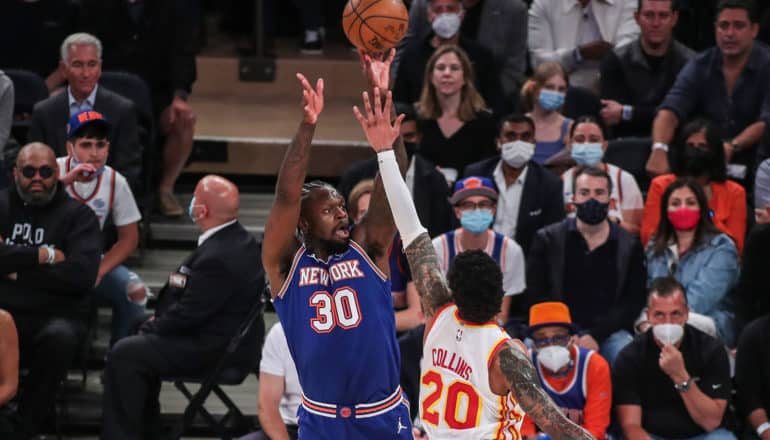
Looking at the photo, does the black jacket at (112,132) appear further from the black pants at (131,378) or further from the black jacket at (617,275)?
the black jacket at (617,275)

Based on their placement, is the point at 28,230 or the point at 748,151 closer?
the point at 28,230

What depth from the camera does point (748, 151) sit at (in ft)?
30.9

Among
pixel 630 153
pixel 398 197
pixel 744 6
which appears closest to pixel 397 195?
pixel 398 197

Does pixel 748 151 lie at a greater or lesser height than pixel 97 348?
greater

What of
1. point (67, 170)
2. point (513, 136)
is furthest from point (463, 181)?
point (67, 170)

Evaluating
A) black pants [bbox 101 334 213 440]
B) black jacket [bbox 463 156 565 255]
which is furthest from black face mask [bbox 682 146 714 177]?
black pants [bbox 101 334 213 440]

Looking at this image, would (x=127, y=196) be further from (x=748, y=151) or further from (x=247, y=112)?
(x=748, y=151)

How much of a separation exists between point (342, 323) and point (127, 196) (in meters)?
3.59

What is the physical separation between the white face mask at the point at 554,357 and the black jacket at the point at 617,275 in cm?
66

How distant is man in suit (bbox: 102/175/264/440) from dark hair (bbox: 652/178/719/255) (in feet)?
8.06

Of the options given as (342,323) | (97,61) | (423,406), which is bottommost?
(423,406)

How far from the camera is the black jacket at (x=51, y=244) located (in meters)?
8.18

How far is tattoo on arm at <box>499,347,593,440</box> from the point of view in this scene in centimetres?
525

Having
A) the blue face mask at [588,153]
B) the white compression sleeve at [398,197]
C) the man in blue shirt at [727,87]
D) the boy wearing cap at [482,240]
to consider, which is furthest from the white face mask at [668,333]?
the white compression sleeve at [398,197]
